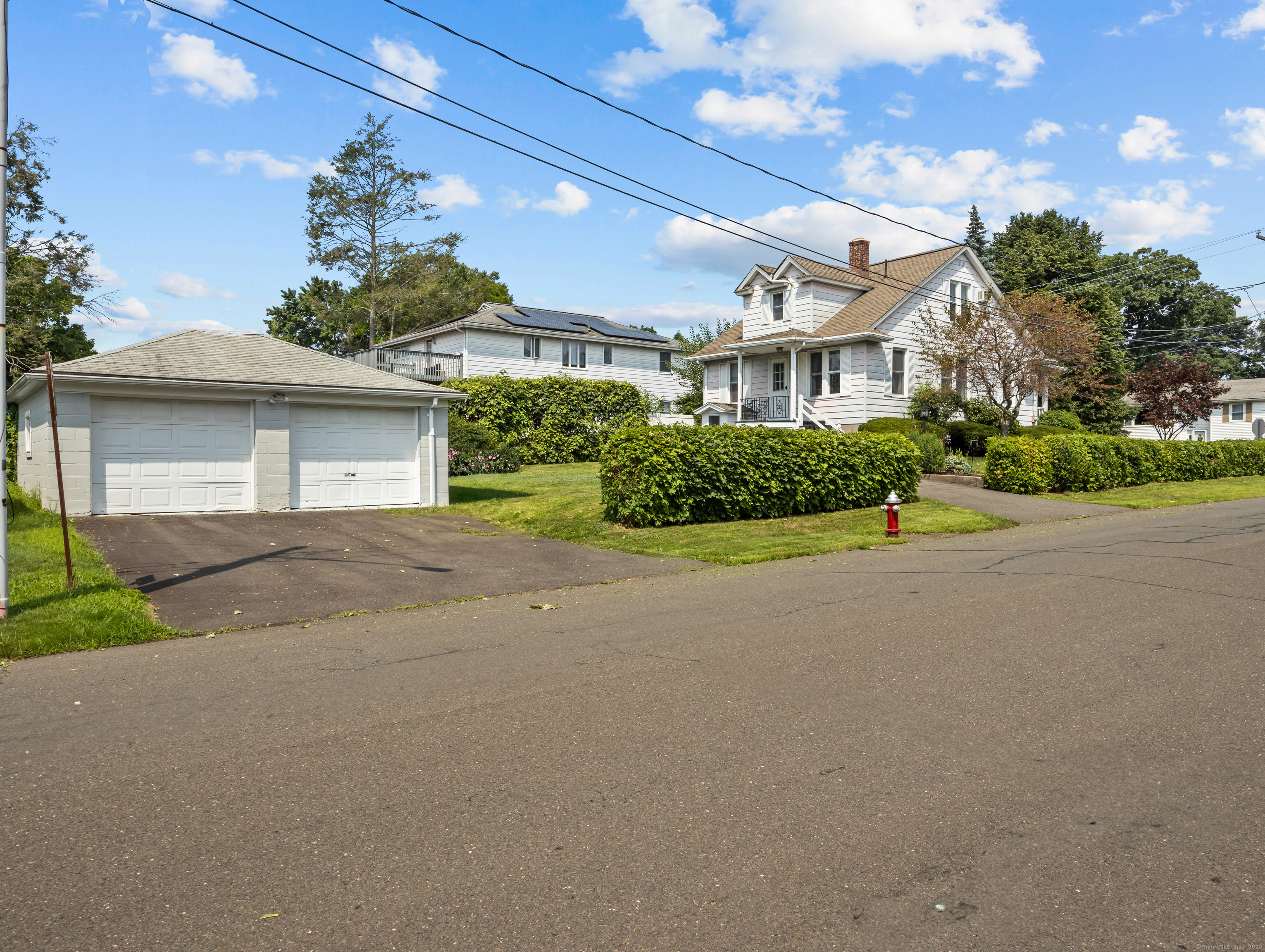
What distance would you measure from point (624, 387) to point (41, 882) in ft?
106

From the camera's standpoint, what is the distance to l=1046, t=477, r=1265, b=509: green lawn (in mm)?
21453

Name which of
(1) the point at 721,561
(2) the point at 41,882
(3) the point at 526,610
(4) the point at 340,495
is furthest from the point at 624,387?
(2) the point at 41,882

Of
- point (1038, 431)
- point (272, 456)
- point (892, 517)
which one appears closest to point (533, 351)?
point (1038, 431)

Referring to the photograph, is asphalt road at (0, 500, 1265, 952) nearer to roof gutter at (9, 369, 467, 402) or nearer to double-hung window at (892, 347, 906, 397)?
roof gutter at (9, 369, 467, 402)

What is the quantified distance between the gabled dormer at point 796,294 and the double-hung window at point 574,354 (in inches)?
366

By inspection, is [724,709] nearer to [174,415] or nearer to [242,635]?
[242,635]

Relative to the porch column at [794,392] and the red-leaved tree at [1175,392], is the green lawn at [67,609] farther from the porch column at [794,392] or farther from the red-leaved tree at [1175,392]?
the red-leaved tree at [1175,392]

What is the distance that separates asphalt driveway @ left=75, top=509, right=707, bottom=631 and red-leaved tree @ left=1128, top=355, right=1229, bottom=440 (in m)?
36.2

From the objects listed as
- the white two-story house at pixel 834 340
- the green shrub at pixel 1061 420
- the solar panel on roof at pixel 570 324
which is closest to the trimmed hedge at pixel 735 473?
the white two-story house at pixel 834 340

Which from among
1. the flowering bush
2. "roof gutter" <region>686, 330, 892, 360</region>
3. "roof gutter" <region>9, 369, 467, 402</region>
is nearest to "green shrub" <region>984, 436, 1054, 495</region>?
"roof gutter" <region>686, 330, 892, 360</region>

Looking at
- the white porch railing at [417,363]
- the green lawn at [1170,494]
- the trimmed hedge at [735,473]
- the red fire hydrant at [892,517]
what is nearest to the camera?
the red fire hydrant at [892,517]

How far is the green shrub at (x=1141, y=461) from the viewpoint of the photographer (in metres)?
23.1

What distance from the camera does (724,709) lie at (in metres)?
5.32

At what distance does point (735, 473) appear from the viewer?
16328 millimetres
